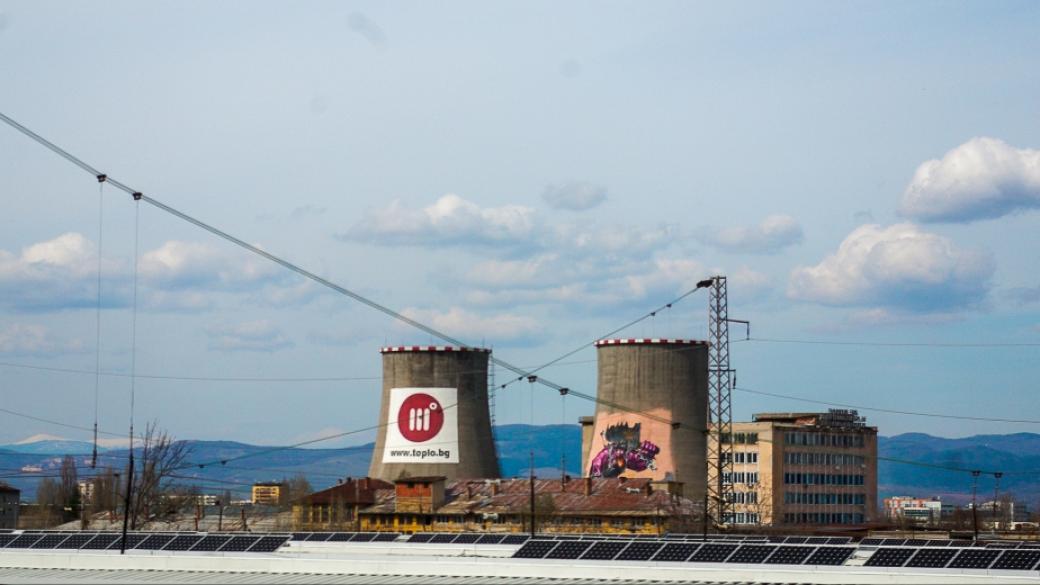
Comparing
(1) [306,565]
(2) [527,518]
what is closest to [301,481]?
(2) [527,518]

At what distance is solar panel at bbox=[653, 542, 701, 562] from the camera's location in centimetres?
3909

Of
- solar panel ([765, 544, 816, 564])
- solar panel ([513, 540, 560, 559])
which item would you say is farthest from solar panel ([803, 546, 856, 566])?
solar panel ([513, 540, 560, 559])

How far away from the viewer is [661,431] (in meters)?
98.8

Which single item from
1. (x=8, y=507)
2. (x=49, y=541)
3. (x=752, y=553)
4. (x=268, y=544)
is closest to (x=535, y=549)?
(x=752, y=553)

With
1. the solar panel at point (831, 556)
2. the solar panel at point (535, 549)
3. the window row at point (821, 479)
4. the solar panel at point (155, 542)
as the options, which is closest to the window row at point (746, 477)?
the window row at point (821, 479)

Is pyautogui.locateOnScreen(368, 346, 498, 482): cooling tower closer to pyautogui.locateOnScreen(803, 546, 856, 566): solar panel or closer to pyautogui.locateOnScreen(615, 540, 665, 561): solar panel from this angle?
pyautogui.locateOnScreen(615, 540, 665, 561): solar panel

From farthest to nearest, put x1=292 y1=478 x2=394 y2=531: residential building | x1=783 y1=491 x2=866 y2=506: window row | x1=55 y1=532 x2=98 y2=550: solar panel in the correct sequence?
x1=783 y1=491 x2=866 y2=506: window row → x1=292 y1=478 x2=394 y2=531: residential building → x1=55 y1=532 x2=98 y2=550: solar panel

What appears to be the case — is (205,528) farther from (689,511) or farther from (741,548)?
(741,548)

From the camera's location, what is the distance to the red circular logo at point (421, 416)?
342 ft

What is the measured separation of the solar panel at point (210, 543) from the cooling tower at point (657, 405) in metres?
55.7

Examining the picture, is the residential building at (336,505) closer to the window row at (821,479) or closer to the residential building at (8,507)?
the residential building at (8,507)

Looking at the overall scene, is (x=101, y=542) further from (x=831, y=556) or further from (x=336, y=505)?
(x=336, y=505)

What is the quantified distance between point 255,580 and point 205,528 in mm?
60639

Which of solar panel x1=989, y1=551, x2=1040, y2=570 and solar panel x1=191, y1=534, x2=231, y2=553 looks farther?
solar panel x1=191, y1=534, x2=231, y2=553
